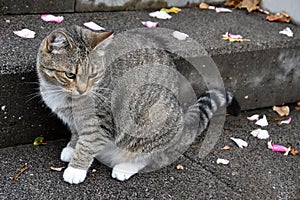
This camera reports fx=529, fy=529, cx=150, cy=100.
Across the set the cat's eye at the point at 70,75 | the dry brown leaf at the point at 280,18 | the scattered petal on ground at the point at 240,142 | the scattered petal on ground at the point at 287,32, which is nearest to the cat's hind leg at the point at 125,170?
the cat's eye at the point at 70,75

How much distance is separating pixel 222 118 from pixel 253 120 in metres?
0.25

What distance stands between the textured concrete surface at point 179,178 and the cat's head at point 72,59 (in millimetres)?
527

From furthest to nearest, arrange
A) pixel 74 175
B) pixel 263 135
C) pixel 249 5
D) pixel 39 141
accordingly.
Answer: pixel 249 5 → pixel 263 135 → pixel 39 141 → pixel 74 175

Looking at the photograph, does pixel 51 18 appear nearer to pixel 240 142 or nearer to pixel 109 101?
pixel 109 101

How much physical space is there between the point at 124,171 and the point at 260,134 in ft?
3.69

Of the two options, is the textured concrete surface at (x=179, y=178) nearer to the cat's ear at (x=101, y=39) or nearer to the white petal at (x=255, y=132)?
the white petal at (x=255, y=132)

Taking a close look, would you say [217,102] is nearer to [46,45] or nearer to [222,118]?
[222,118]

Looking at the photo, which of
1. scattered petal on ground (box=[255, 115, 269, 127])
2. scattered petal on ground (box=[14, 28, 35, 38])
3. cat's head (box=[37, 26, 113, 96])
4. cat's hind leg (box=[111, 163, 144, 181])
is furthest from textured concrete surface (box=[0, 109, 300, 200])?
scattered petal on ground (box=[14, 28, 35, 38])

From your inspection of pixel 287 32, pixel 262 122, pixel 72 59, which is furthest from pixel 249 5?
pixel 72 59

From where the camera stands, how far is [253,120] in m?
3.94

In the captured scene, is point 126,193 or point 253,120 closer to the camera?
point 126,193

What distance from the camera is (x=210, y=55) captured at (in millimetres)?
3660

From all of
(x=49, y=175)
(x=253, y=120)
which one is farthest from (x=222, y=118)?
(x=49, y=175)

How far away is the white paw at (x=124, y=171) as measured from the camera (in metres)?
3.07
